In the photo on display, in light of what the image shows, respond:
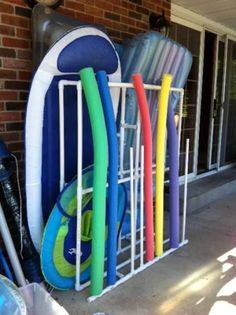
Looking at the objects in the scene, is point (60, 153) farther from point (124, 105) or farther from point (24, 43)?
point (24, 43)

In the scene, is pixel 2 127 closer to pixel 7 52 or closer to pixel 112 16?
pixel 7 52

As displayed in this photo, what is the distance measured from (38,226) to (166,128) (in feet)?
3.90

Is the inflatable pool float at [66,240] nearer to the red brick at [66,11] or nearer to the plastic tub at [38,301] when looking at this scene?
the plastic tub at [38,301]

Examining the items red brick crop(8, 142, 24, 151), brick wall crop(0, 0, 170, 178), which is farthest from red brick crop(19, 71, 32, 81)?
red brick crop(8, 142, 24, 151)

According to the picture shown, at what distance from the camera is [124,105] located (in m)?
2.45

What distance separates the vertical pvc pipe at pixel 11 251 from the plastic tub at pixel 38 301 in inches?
8.5

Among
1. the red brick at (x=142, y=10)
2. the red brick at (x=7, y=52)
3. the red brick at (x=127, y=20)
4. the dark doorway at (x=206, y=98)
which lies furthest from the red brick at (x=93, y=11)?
the dark doorway at (x=206, y=98)

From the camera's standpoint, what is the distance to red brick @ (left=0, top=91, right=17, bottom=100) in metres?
2.18

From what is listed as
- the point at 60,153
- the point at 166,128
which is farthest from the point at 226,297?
the point at 60,153

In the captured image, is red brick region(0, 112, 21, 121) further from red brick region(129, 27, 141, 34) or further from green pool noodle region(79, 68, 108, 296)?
red brick region(129, 27, 141, 34)

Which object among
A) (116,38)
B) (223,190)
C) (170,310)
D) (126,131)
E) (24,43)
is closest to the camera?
(170,310)

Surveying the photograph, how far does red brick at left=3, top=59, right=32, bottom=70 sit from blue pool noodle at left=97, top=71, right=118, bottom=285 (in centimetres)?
56

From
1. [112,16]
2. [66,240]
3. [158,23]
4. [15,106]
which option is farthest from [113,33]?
[66,240]

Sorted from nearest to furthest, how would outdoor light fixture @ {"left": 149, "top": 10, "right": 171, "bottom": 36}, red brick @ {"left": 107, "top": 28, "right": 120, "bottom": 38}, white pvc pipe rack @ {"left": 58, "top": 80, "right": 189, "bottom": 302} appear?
1. white pvc pipe rack @ {"left": 58, "top": 80, "right": 189, "bottom": 302}
2. red brick @ {"left": 107, "top": 28, "right": 120, "bottom": 38}
3. outdoor light fixture @ {"left": 149, "top": 10, "right": 171, "bottom": 36}
